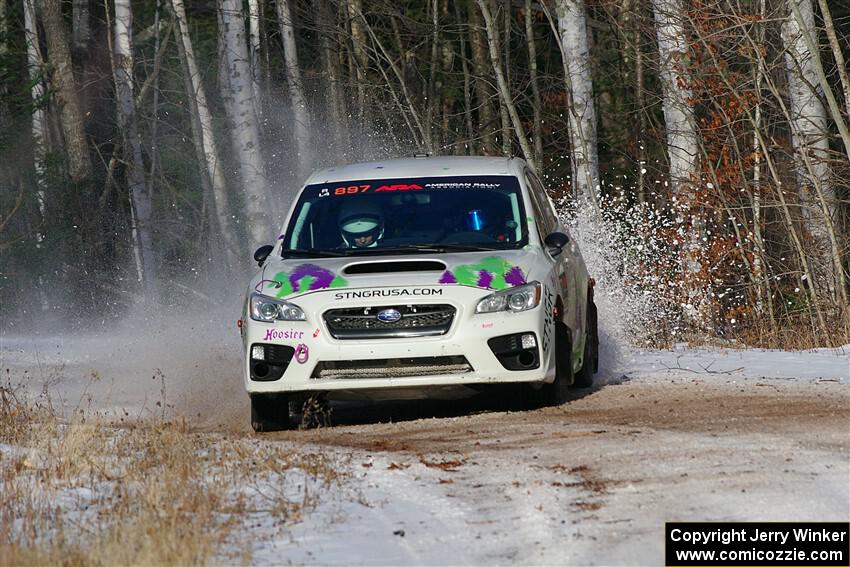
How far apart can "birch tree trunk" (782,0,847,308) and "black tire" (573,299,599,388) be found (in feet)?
20.3

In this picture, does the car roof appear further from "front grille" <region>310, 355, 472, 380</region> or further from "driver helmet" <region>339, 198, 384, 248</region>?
"front grille" <region>310, 355, 472, 380</region>

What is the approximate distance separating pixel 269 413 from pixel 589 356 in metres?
2.94

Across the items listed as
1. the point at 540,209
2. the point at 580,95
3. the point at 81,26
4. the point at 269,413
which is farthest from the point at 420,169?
the point at 81,26

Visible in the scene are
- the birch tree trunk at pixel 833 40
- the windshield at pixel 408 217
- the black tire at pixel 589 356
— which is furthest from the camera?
the birch tree trunk at pixel 833 40

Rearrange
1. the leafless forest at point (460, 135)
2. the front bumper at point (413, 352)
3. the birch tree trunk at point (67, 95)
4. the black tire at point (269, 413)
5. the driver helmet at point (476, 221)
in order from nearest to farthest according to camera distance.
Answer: the front bumper at point (413, 352) → the black tire at point (269, 413) → the driver helmet at point (476, 221) → the leafless forest at point (460, 135) → the birch tree trunk at point (67, 95)

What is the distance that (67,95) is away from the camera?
115 ft

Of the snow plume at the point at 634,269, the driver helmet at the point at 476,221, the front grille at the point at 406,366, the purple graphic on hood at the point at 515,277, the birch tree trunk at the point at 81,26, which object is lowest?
the snow plume at the point at 634,269

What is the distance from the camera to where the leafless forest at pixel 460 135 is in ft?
64.5

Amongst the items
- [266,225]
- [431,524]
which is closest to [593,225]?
[266,225]

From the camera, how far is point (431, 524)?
23.1 feet

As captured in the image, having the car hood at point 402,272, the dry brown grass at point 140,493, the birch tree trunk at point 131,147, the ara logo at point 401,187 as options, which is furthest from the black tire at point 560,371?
the birch tree trunk at point 131,147

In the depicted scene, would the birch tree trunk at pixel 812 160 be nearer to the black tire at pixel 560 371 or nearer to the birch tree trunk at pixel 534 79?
the black tire at pixel 560 371

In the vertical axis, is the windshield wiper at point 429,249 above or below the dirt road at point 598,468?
above

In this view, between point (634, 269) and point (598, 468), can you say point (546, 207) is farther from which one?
point (634, 269)
